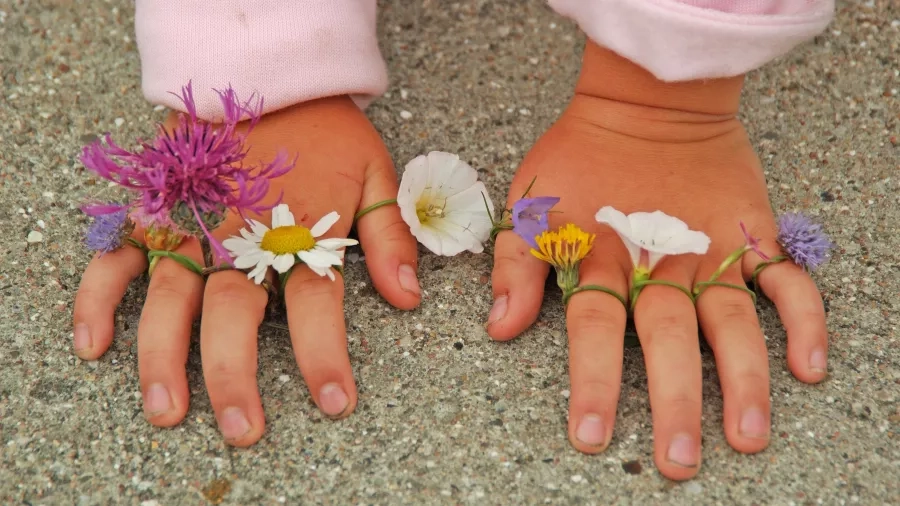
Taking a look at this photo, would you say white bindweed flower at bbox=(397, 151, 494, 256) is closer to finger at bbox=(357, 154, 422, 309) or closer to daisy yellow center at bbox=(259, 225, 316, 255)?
finger at bbox=(357, 154, 422, 309)

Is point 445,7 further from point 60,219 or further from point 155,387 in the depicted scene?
point 155,387

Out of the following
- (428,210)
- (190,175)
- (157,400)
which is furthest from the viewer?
(428,210)

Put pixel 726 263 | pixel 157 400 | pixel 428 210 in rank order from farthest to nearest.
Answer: pixel 428 210 < pixel 726 263 < pixel 157 400

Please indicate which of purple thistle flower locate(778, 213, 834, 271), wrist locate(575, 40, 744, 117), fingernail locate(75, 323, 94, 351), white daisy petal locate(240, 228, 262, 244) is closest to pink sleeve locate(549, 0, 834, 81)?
wrist locate(575, 40, 744, 117)

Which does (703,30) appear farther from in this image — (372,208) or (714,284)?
(372,208)

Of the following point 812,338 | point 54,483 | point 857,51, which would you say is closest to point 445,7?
point 857,51

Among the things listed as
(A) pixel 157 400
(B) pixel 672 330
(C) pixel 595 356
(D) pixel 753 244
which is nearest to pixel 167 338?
(A) pixel 157 400
